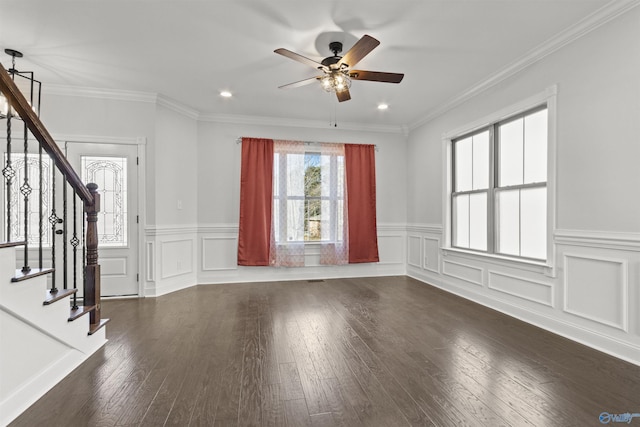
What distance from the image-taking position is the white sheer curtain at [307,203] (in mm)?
5207

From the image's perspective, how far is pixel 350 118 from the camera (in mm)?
5238

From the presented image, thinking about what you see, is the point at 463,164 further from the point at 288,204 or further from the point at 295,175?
the point at 288,204

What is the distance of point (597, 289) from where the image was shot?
2613 mm

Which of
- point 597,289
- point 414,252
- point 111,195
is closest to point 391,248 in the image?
point 414,252

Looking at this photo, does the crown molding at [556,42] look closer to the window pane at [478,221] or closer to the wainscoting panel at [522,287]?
the window pane at [478,221]

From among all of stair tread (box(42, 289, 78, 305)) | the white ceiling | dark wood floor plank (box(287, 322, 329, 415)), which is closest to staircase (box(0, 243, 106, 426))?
stair tread (box(42, 289, 78, 305))

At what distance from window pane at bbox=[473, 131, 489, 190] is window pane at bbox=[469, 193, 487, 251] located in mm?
155

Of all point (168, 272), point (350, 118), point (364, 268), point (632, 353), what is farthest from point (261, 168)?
point (632, 353)

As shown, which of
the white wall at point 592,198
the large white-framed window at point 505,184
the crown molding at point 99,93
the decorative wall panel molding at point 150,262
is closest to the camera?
the white wall at point 592,198

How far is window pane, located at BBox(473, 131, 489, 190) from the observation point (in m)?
4.02

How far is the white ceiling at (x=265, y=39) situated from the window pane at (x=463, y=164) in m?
0.72

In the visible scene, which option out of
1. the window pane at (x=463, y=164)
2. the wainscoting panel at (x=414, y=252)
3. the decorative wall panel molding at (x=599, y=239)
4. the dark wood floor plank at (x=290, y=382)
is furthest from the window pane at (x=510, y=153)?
the dark wood floor plank at (x=290, y=382)

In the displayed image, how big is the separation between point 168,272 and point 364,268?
3.24m

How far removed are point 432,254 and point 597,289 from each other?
2.43 m
